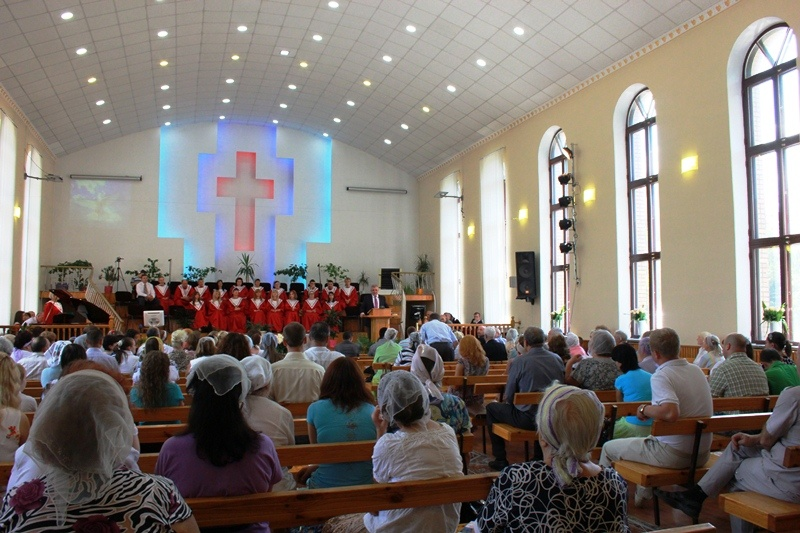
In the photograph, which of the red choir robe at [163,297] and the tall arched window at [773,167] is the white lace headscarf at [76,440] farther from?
the red choir robe at [163,297]

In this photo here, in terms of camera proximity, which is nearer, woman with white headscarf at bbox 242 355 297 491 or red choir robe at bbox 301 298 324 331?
woman with white headscarf at bbox 242 355 297 491

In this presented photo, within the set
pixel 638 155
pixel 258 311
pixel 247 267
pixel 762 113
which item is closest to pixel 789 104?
pixel 762 113

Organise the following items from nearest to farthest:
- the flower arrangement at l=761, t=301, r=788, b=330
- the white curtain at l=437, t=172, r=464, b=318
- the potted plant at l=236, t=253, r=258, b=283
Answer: the flower arrangement at l=761, t=301, r=788, b=330
the white curtain at l=437, t=172, r=464, b=318
the potted plant at l=236, t=253, r=258, b=283

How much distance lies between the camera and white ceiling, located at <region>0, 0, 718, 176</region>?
10.2 metres

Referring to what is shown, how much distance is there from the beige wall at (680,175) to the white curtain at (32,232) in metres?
11.6

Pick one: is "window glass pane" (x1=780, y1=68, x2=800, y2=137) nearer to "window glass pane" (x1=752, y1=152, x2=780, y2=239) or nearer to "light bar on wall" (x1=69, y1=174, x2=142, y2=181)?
"window glass pane" (x1=752, y1=152, x2=780, y2=239)

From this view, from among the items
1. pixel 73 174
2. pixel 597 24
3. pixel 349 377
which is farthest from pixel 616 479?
pixel 73 174

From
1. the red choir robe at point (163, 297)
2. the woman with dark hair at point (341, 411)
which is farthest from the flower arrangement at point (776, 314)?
the red choir robe at point (163, 297)

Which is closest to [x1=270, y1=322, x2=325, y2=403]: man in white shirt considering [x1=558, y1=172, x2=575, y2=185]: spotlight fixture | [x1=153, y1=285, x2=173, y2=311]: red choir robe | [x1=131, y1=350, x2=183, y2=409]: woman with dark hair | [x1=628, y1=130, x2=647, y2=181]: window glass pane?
[x1=131, y1=350, x2=183, y2=409]: woman with dark hair

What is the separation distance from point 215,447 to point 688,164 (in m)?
8.96

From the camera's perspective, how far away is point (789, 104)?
821cm

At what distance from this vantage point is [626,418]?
4.23 m

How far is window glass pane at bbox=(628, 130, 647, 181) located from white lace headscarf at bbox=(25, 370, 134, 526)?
35.0 ft

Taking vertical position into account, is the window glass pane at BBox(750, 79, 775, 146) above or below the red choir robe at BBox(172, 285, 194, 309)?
above
